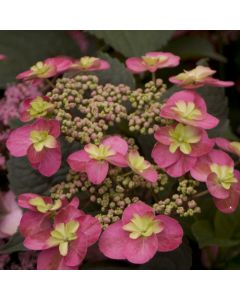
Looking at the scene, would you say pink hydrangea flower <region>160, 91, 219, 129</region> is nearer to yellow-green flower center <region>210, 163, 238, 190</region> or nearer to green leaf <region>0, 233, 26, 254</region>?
yellow-green flower center <region>210, 163, 238, 190</region>

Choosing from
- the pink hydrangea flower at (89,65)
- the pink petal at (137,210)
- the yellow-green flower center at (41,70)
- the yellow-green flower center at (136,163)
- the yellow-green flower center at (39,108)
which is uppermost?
the yellow-green flower center at (41,70)

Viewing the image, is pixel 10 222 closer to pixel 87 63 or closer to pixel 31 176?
pixel 31 176

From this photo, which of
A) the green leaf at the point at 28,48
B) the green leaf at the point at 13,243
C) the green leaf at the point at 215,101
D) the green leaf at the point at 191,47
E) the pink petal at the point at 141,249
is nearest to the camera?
the pink petal at the point at 141,249

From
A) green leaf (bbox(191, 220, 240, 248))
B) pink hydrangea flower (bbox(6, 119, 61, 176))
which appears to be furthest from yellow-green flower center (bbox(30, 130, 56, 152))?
green leaf (bbox(191, 220, 240, 248))

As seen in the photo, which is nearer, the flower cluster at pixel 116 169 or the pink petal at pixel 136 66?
the flower cluster at pixel 116 169

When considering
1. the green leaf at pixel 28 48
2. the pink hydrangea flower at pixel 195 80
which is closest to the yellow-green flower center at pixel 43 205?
the pink hydrangea flower at pixel 195 80

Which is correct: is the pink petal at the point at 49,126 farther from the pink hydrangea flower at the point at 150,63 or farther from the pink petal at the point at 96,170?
the pink hydrangea flower at the point at 150,63
